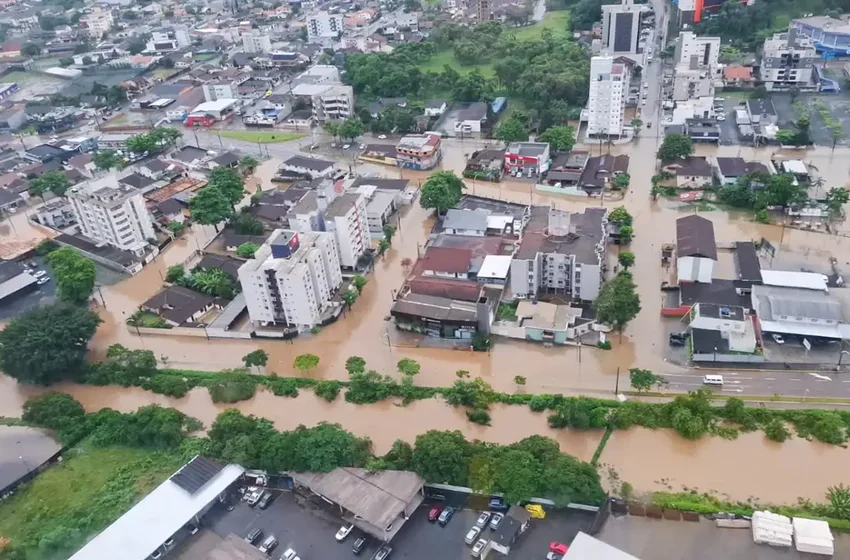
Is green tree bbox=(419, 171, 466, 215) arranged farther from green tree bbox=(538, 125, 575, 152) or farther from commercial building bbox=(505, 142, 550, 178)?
green tree bbox=(538, 125, 575, 152)

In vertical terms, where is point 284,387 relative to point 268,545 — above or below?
below

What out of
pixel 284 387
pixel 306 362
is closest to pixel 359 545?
pixel 284 387

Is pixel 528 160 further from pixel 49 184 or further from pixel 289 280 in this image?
pixel 49 184

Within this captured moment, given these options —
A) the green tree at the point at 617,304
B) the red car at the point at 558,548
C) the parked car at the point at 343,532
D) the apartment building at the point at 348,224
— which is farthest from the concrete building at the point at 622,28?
the parked car at the point at 343,532

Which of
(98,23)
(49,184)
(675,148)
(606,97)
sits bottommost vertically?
(675,148)

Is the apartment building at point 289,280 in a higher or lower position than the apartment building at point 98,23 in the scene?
lower

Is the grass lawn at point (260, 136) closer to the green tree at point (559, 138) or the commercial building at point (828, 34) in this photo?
the green tree at point (559, 138)
